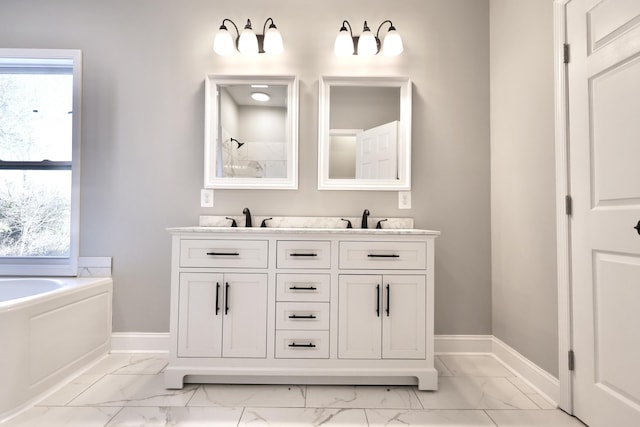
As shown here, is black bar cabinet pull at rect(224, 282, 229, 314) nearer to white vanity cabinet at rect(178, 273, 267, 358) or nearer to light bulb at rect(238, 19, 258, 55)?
white vanity cabinet at rect(178, 273, 267, 358)

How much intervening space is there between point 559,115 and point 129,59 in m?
2.70

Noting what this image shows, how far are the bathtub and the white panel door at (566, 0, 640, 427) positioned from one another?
8.56ft

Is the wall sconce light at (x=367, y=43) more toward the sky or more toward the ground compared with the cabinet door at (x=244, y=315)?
more toward the sky

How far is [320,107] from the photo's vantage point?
2.31 m

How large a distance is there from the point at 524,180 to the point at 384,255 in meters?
0.96

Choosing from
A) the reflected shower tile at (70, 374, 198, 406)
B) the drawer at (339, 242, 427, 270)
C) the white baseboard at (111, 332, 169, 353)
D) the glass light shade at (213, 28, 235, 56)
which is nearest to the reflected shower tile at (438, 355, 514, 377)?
the drawer at (339, 242, 427, 270)

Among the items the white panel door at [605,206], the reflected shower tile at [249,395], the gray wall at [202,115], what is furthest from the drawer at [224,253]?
the white panel door at [605,206]

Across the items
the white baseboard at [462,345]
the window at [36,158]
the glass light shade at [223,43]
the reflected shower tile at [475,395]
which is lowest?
the reflected shower tile at [475,395]

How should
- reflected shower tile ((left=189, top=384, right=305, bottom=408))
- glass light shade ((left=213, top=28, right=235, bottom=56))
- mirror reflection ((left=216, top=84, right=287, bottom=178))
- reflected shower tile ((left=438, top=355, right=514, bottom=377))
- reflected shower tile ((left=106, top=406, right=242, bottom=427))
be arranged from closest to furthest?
reflected shower tile ((left=106, top=406, right=242, bottom=427))
reflected shower tile ((left=189, top=384, right=305, bottom=408))
reflected shower tile ((left=438, top=355, right=514, bottom=377))
glass light shade ((left=213, top=28, right=235, bottom=56))
mirror reflection ((left=216, top=84, right=287, bottom=178))

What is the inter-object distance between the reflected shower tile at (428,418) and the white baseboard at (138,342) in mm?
1507

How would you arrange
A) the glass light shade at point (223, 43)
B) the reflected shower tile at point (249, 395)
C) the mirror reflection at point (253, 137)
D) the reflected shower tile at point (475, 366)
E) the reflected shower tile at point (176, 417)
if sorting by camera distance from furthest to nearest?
1. the mirror reflection at point (253, 137)
2. the glass light shade at point (223, 43)
3. the reflected shower tile at point (475, 366)
4. the reflected shower tile at point (249, 395)
5. the reflected shower tile at point (176, 417)

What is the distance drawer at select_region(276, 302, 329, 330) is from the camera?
1795 mm

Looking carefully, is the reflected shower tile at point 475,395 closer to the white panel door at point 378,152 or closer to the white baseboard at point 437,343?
the white baseboard at point 437,343

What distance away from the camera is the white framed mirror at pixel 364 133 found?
7.59 feet
